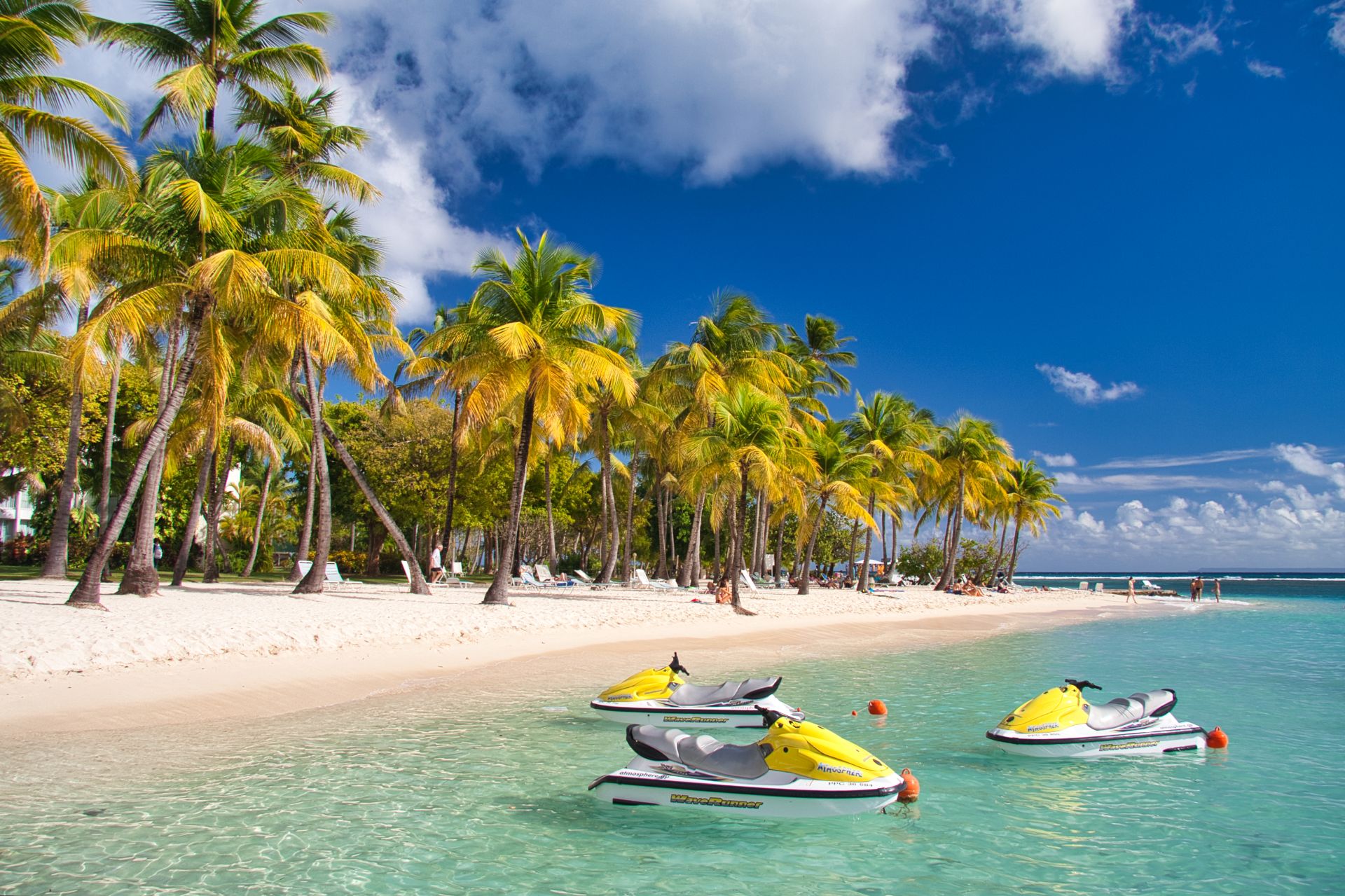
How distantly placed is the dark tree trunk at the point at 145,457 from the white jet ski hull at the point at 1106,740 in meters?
13.8

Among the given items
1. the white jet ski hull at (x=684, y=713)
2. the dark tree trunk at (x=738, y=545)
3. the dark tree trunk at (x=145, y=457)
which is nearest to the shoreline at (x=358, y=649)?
the dark tree trunk at (x=738, y=545)

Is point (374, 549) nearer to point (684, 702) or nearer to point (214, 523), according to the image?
point (214, 523)

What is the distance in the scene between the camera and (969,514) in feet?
161

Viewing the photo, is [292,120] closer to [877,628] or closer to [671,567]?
[877,628]

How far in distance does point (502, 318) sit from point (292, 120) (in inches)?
287

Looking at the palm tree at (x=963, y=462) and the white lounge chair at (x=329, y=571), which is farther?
the palm tree at (x=963, y=462)

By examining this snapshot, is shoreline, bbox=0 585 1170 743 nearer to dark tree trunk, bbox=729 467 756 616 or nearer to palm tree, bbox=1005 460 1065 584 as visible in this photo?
dark tree trunk, bbox=729 467 756 616

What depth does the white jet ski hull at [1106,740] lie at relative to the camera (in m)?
7.46

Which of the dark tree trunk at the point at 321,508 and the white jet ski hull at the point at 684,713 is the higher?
the dark tree trunk at the point at 321,508

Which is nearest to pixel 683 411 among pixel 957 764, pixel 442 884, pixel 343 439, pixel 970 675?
pixel 343 439

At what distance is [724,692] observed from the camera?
27.1 feet

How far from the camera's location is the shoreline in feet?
29.0

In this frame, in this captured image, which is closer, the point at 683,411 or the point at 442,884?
→ the point at 442,884

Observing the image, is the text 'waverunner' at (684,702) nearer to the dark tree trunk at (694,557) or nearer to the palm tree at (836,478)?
the palm tree at (836,478)
